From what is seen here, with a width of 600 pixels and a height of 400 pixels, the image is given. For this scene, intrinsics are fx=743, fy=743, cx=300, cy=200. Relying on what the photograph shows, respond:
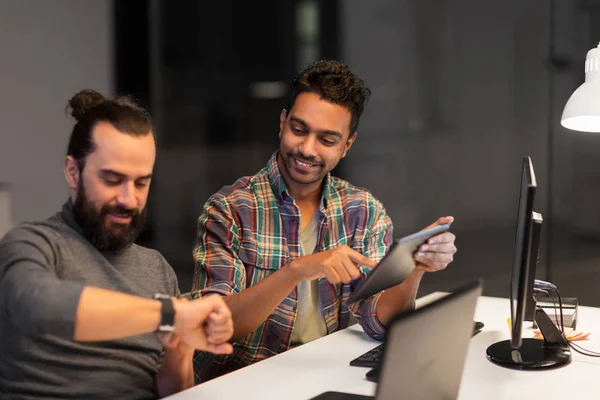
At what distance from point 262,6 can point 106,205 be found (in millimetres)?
3264

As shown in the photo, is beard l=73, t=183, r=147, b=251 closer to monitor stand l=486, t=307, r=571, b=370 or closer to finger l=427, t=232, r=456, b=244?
finger l=427, t=232, r=456, b=244

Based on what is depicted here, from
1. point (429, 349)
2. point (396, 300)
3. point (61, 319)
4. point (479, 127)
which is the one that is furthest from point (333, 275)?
point (479, 127)

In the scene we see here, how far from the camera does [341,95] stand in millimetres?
2188

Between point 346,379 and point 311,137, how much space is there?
2.44 ft

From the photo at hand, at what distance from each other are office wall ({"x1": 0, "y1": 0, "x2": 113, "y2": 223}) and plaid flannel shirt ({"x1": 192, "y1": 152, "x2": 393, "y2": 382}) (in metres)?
2.00

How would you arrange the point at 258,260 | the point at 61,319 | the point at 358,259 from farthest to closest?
the point at 258,260 → the point at 358,259 → the point at 61,319

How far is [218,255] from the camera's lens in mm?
2076

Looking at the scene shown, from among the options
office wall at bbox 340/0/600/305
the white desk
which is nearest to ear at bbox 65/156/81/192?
the white desk

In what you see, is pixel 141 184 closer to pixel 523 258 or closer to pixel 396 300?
pixel 523 258

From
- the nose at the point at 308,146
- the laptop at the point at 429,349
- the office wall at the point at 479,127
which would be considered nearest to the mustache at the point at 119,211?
the laptop at the point at 429,349

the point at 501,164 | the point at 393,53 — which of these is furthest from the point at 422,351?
the point at 393,53

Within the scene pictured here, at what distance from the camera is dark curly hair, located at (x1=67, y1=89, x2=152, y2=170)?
1.44 metres

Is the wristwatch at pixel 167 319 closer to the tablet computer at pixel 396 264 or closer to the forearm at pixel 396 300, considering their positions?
the tablet computer at pixel 396 264

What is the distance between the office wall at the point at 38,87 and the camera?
375 cm
